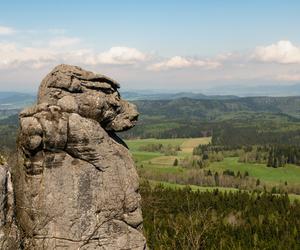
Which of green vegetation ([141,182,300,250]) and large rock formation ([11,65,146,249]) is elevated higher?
large rock formation ([11,65,146,249])

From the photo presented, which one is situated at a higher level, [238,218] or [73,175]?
[73,175]

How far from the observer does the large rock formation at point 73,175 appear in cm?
1555

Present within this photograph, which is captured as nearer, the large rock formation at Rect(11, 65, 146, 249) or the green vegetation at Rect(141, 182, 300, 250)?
the large rock formation at Rect(11, 65, 146, 249)

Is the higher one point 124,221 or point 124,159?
point 124,159

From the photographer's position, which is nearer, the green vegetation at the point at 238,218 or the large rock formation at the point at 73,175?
the large rock formation at the point at 73,175

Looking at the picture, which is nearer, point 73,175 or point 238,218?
point 73,175

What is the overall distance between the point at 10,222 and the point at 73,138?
358 centimetres


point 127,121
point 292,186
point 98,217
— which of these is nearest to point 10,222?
point 98,217

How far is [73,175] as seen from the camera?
1597cm

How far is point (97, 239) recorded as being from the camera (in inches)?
639

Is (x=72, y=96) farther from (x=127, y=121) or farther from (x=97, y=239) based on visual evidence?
(x=97, y=239)

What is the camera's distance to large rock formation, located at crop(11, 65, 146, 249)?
1555cm

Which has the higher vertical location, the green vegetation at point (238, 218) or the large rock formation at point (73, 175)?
the large rock formation at point (73, 175)

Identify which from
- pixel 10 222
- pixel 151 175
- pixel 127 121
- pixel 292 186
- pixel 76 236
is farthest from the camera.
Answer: pixel 151 175
